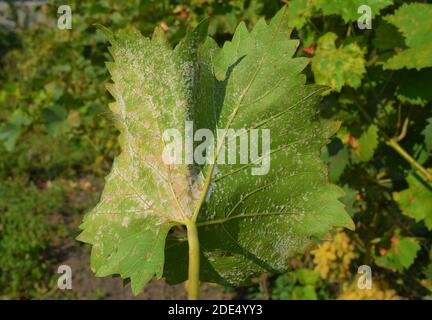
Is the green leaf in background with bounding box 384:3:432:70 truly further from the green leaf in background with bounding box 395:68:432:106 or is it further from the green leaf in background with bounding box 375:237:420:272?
the green leaf in background with bounding box 375:237:420:272

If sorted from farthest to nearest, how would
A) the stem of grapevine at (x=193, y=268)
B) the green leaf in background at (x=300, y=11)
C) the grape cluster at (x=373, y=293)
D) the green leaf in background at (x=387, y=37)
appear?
the grape cluster at (x=373, y=293) < the green leaf in background at (x=300, y=11) < the green leaf in background at (x=387, y=37) < the stem of grapevine at (x=193, y=268)

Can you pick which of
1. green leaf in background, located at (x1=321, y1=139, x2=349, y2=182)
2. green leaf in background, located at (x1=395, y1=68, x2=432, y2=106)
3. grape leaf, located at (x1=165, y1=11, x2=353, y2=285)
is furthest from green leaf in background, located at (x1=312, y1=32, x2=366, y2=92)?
grape leaf, located at (x1=165, y1=11, x2=353, y2=285)

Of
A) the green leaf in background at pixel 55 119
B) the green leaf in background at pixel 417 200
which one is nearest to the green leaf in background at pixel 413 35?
the green leaf in background at pixel 417 200

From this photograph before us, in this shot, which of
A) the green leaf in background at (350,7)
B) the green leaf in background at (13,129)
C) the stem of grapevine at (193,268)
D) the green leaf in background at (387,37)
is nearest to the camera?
the stem of grapevine at (193,268)

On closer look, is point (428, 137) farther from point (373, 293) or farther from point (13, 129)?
point (13, 129)

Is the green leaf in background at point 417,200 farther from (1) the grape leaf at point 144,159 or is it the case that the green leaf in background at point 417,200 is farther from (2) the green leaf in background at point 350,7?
(1) the grape leaf at point 144,159

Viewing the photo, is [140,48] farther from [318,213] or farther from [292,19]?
[292,19]

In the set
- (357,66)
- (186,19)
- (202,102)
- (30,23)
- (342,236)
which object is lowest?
(342,236)

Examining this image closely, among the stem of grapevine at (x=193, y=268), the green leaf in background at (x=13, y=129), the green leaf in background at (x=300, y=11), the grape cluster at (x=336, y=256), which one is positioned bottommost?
the grape cluster at (x=336, y=256)

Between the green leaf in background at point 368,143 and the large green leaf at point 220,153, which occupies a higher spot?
the green leaf in background at point 368,143
